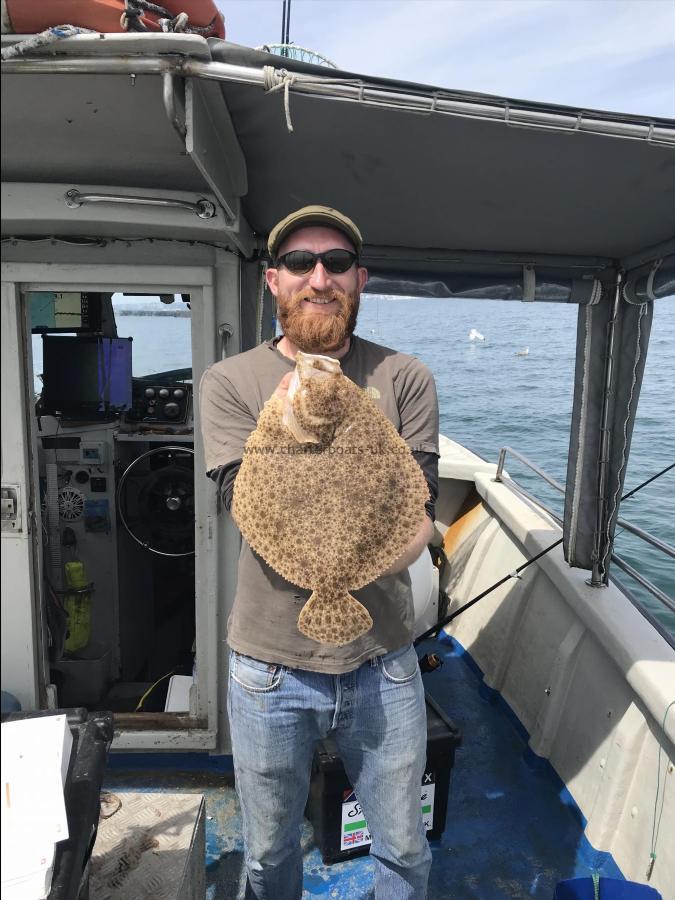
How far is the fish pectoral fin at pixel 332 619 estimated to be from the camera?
1810mm

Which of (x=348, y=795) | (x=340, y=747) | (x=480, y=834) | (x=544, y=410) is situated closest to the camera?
(x=340, y=747)

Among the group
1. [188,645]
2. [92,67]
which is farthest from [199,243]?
[188,645]

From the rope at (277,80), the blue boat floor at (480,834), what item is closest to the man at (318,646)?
the rope at (277,80)

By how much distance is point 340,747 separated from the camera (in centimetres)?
219

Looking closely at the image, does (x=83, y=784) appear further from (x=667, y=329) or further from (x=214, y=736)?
(x=667, y=329)

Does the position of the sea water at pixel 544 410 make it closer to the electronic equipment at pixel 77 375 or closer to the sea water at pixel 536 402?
the sea water at pixel 536 402

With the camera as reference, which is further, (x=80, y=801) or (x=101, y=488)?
(x=101, y=488)

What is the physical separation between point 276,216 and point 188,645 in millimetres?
4199

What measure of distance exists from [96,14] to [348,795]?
10.8 feet

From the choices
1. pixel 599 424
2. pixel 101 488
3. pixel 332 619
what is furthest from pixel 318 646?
pixel 101 488

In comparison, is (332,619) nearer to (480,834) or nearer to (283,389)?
(283,389)

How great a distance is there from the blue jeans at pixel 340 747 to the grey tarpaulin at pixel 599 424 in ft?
8.03

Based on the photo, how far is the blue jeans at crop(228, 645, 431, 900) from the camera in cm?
204

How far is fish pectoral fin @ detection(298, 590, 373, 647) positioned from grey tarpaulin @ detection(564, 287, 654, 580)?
9.26 feet
